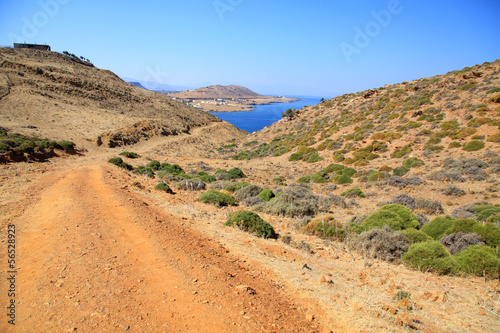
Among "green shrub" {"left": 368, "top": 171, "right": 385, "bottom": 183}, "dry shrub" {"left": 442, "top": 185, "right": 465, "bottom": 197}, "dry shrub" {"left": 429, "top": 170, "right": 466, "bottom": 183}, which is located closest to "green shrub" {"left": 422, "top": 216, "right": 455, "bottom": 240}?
"dry shrub" {"left": 442, "top": 185, "right": 465, "bottom": 197}

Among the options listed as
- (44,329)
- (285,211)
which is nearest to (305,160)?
(285,211)

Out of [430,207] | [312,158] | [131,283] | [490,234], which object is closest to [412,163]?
[430,207]

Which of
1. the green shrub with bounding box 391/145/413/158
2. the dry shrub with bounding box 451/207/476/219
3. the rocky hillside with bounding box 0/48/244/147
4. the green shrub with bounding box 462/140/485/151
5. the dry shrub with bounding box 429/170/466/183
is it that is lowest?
the dry shrub with bounding box 451/207/476/219

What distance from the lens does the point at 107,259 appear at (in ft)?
17.7

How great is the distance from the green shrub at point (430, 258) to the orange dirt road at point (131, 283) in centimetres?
410

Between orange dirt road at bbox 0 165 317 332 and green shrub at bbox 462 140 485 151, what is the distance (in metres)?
21.0

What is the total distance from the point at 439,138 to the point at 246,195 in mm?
18912

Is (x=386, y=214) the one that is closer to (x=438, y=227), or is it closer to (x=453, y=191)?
(x=438, y=227)

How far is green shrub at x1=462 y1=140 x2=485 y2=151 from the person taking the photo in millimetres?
19288

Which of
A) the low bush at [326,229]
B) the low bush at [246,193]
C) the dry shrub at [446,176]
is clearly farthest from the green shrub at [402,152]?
the low bush at [326,229]

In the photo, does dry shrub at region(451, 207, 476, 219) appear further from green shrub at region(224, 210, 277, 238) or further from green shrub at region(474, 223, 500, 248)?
green shrub at region(224, 210, 277, 238)

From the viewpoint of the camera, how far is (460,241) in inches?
302

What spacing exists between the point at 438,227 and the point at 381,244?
8.33 ft

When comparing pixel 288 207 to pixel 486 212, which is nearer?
pixel 486 212
